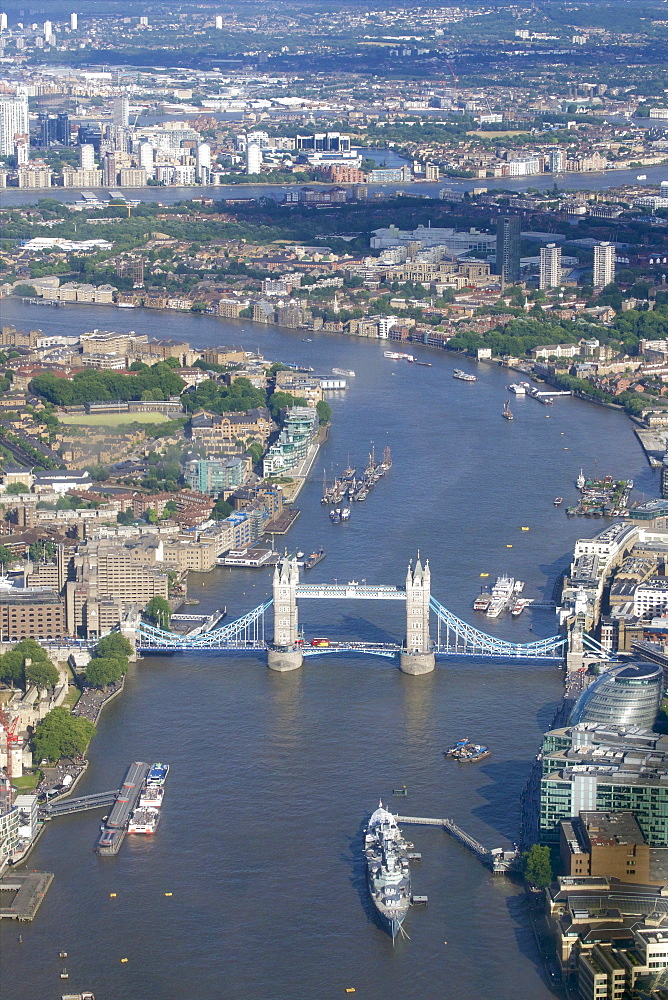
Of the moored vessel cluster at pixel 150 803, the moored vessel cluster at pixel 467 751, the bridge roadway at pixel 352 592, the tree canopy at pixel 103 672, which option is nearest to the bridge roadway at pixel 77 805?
the moored vessel cluster at pixel 150 803

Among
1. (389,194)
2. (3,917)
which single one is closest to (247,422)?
(3,917)

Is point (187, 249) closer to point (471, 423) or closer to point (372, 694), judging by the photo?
point (471, 423)

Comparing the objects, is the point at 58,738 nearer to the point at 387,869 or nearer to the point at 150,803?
the point at 150,803

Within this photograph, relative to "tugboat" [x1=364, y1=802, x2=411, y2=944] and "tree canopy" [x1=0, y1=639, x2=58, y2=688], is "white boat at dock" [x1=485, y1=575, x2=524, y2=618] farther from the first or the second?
"tugboat" [x1=364, y1=802, x2=411, y2=944]

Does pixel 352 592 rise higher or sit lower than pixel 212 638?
higher

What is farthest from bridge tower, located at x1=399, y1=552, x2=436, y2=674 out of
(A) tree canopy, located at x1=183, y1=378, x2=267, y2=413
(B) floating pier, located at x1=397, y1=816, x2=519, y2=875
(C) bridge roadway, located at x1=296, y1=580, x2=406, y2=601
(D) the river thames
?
(A) tree canopy, located at x1=183, y1=378, x2=267, y2=413

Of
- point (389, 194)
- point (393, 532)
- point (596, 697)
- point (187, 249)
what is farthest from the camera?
point (389, 194)

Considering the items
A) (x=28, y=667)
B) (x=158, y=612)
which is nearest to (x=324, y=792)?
(x=28, y=667)
